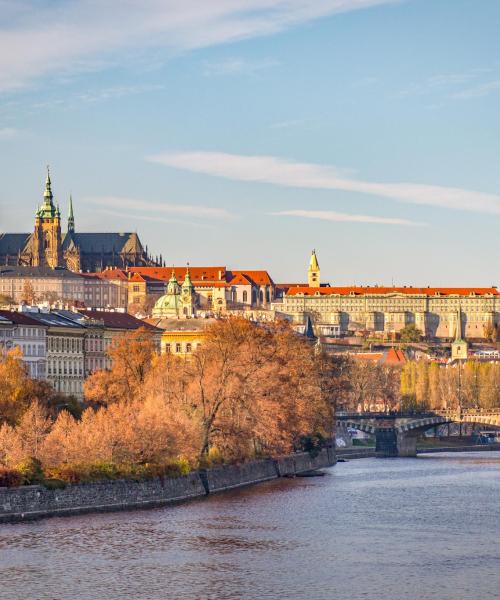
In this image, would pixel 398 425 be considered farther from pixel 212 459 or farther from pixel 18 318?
pixel 212 459

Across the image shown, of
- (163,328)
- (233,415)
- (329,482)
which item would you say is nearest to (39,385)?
(233,415)

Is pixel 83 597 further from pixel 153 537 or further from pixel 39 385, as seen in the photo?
pixel 39 385

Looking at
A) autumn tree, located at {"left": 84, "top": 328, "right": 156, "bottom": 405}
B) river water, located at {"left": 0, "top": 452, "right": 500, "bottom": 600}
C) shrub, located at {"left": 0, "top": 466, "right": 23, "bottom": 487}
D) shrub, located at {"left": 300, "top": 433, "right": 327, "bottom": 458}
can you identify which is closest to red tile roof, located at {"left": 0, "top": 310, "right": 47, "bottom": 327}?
autumn tree, located at {"left": 84, "top": 328, "right": 156, "bottom": 405}

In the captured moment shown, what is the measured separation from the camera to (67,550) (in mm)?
52969

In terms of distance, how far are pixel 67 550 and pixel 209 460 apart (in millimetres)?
21247

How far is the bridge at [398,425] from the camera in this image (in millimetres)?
125875

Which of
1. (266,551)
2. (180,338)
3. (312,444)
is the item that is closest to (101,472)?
(266,551)

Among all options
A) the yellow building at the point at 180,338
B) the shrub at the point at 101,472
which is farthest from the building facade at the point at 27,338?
the shrub at the point at 101,472

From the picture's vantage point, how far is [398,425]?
422ft

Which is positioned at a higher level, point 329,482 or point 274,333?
point 274,333

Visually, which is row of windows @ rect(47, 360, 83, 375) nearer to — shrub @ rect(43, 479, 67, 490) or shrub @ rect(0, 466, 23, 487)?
shrub @ rect(43, 479, 67, 490)

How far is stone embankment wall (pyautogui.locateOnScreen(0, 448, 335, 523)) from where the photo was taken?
192 ft

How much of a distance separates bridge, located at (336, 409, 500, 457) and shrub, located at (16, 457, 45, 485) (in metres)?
64.2

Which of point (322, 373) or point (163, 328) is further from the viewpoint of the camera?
point (163, 328)
